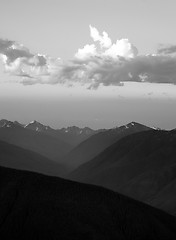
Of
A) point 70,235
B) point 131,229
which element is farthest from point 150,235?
point 70,235

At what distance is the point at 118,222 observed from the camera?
192 metres

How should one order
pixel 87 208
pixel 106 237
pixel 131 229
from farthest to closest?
pixel 87 208 → pixel 131 229 → pixel 106 237

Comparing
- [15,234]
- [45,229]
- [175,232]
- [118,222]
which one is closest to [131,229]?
[118,222]

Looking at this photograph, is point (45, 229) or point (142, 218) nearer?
point (45, 229)

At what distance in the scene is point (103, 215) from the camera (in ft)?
639

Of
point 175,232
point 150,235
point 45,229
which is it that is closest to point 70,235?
point 45,229

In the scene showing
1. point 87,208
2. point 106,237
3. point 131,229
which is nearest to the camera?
point 106,237

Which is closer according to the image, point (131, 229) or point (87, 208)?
point (131, 229)

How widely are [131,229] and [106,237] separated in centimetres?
1629

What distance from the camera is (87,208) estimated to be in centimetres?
19988

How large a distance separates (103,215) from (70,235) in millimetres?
23862

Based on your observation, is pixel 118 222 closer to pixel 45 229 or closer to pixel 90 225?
pixel 90 225

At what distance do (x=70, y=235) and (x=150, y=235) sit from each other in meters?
35.1

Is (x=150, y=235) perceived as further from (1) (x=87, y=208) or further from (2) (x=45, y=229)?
(2) (x=45, y=229)
